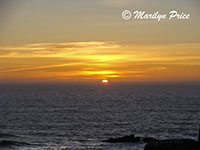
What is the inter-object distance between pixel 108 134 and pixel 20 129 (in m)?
17.9

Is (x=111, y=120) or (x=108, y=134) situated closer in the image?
(x=108, y=134)

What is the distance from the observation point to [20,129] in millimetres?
69562

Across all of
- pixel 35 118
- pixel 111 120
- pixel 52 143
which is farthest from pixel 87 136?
pixel 35 118

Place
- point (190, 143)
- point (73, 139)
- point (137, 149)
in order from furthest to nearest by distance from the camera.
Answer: point (73, 139) < point (137, 149) < point (190, 143)

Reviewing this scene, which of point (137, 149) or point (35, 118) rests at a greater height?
point (35, 118)

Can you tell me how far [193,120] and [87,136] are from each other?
30.2m

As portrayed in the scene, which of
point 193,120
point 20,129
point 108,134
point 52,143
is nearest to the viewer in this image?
point 52,143

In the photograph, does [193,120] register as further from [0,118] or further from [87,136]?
[0,118]

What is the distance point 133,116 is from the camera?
90375mm

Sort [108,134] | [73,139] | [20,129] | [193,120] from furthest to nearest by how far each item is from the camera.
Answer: [193,120] → [20,129] → [108,134] → [73,139]

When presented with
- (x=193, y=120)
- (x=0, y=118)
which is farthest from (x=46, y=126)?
(x=193, y=120)

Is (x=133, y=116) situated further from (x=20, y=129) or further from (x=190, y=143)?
(x=190, y=143)

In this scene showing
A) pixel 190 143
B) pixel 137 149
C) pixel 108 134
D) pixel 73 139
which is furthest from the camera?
pixel 108 134

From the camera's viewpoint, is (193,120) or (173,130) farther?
(193,120)
